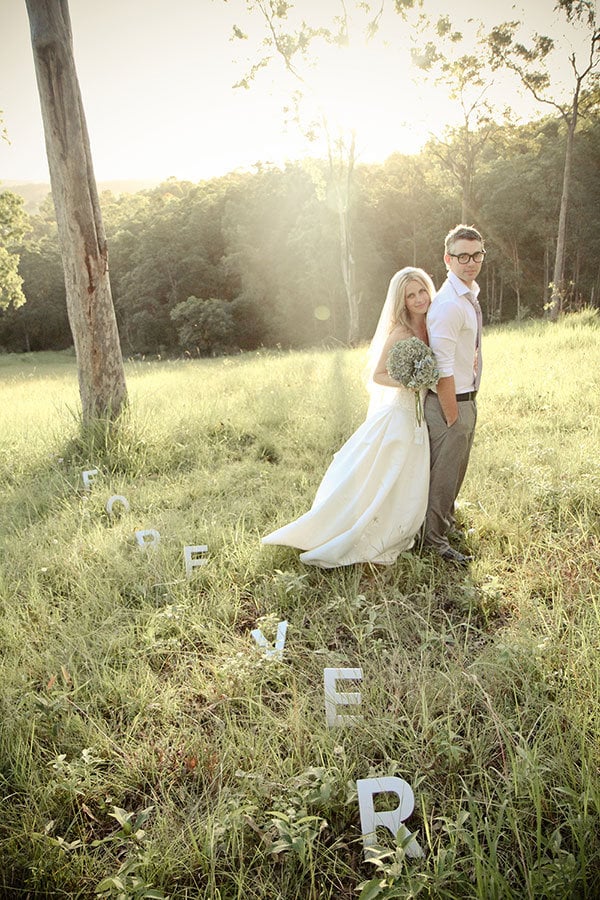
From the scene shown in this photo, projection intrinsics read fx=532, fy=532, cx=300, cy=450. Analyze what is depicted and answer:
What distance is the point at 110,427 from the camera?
676cm

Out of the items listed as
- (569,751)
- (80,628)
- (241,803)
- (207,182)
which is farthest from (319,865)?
(207,182)

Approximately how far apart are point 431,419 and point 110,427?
14.2 ft

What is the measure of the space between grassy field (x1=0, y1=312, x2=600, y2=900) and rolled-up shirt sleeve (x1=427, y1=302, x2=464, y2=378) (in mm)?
1401

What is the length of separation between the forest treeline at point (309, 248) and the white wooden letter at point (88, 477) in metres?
21.7

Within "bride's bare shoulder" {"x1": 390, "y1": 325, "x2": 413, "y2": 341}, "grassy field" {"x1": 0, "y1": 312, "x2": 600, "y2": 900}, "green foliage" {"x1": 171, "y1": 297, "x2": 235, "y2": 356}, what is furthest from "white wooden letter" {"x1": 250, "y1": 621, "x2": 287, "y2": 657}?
"green foliage" {"x1": 171, "y1": 297, "x2": 235, "y2": 356}

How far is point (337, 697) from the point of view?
2.53 metres

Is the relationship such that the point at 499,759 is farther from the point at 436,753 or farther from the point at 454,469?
the point at 454,469

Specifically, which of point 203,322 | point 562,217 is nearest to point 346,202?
point 562,217

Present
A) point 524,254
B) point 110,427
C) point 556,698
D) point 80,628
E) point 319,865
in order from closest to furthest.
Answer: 1. point 319,865
2. point 556,698
3. point 80,628
4. point 110,427
5. point 524,254

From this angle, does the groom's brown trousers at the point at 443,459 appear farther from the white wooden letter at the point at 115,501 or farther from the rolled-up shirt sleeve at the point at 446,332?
the white wooden letter at the point at 115,501

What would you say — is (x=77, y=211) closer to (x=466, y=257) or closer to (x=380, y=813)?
(x=466, y=257)

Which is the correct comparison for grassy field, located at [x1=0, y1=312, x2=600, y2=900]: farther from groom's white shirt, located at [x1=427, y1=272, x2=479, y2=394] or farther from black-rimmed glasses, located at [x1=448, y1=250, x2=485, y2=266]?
black-rimmed glasses, located at [x1=448, y1=250, x2=485, y2=266]

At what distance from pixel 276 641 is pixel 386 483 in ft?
4.90

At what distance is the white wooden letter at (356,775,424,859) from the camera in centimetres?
199
